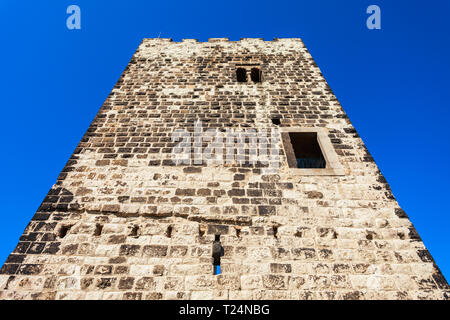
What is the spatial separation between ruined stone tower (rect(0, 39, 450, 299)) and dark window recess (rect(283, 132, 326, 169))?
34mm

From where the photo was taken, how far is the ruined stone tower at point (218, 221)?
2799mm

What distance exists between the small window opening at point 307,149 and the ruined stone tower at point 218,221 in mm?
36

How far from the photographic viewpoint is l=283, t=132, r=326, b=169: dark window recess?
4523mm

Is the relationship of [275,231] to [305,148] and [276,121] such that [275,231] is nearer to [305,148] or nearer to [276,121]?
[305,148]

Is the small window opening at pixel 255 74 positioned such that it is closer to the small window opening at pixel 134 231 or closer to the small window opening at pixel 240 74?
the small window opening at pixel 240 74

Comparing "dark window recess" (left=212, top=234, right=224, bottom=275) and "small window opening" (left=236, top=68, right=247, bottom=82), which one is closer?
"dark window recess" (left=212, top=234, right=224, bottom=275)

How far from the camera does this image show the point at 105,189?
12.2 ft

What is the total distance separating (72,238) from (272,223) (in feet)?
9.43

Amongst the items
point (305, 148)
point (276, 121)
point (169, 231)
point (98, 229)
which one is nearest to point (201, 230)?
point (169, 231)

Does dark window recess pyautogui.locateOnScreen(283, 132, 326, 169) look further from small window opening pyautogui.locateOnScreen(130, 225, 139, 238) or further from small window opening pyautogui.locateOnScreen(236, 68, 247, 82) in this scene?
small window opening pyautogui.locateOnScreen(130, 225, 139, 238)

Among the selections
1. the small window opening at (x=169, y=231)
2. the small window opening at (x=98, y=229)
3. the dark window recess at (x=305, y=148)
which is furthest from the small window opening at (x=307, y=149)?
the small window opening at (x=98, y=229)

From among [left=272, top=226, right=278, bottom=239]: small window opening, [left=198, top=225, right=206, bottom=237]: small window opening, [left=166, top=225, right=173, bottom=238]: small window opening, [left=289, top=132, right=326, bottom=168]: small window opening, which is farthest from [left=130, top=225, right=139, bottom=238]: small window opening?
[left=289, top=132, right=326, bottom=168]: small window opening
